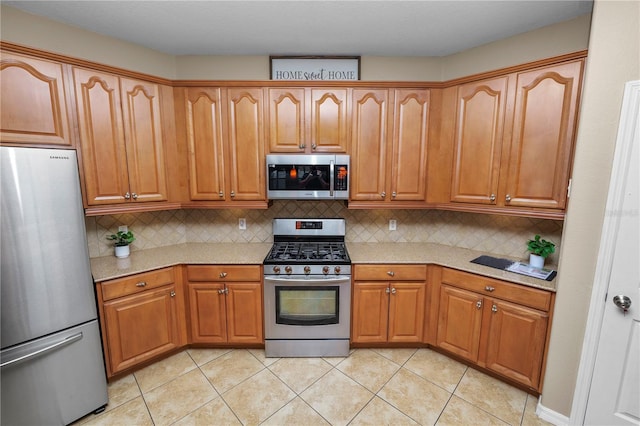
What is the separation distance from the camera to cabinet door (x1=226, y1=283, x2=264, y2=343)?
7.41 ft

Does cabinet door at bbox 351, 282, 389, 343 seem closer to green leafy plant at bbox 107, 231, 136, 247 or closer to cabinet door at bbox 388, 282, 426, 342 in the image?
cabinet door at bbox 388, 282, 426, 342

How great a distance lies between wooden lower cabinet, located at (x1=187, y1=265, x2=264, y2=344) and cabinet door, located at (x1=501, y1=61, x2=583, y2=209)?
223 centimetres

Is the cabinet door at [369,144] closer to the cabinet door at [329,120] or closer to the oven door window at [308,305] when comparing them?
the cabinet door at [329,120]

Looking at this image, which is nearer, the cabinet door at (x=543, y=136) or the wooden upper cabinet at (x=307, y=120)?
the cabinet door at (x=543, y=136)

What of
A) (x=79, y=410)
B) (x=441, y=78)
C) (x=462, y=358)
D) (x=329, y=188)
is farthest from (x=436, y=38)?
(x=79, y=410)

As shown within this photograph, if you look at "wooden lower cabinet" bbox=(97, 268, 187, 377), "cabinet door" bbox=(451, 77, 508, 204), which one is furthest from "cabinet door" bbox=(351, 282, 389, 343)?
"wooden lower cabinet" bbox=(97, 268, 187, 377)

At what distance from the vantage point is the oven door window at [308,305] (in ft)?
7.31

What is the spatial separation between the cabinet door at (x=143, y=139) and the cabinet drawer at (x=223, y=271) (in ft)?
2.35

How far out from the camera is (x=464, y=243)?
2.62 meters

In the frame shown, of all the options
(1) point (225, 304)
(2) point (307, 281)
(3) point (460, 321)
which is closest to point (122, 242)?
(1) point (225, 304)

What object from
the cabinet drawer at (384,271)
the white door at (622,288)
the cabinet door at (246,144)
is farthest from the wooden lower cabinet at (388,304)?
the cabinet door at (246,144)

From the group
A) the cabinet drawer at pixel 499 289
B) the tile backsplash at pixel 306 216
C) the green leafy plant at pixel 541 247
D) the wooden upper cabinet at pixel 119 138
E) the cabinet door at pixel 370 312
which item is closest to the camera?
the cabinet drawer at pixel 499 289

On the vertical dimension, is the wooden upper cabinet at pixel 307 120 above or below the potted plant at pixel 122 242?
above

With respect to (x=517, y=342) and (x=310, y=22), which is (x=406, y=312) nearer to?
(x=517, y=342)
